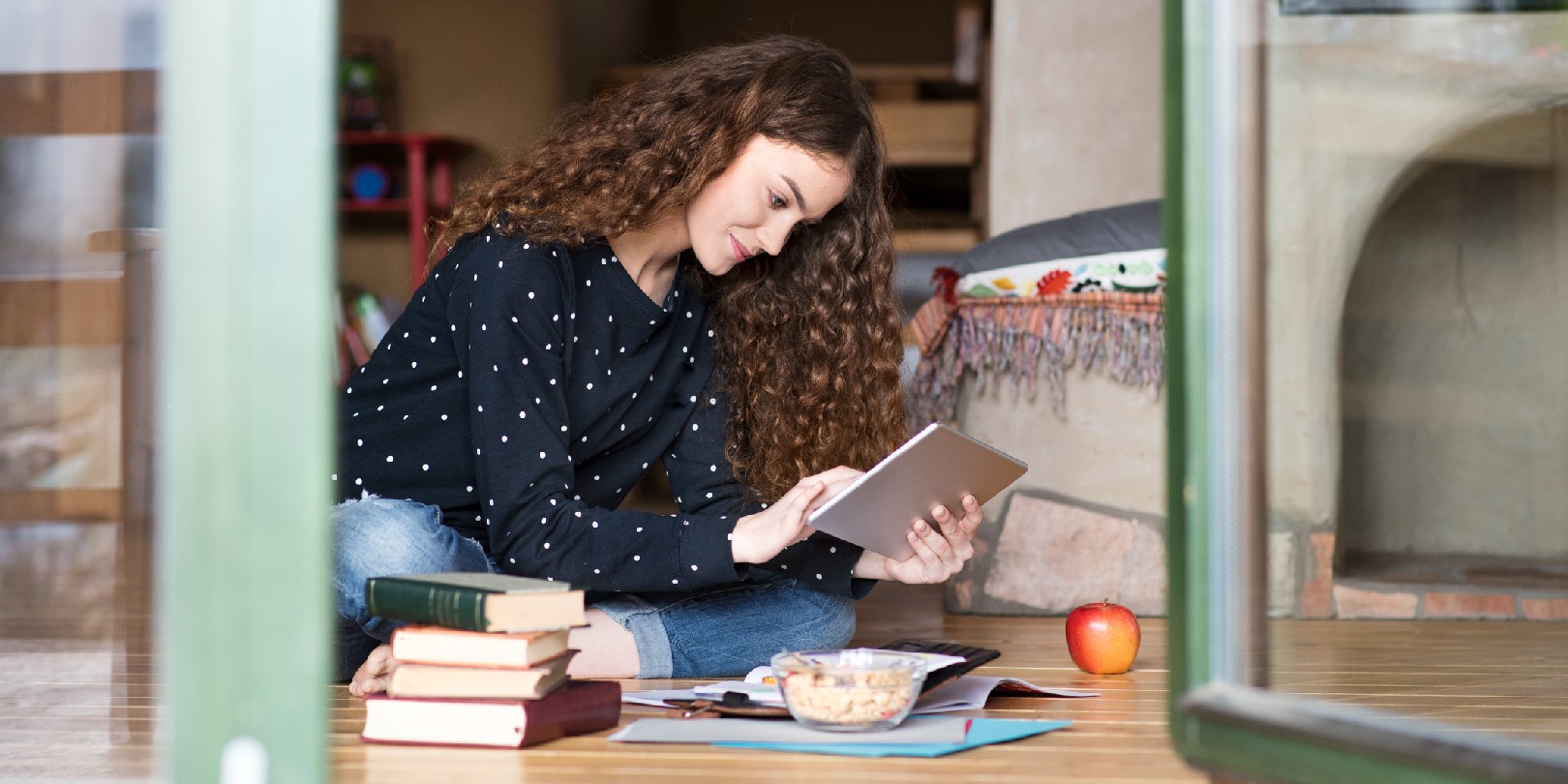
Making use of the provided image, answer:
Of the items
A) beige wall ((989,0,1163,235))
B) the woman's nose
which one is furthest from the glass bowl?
beige wall ((989,0,1163,235))

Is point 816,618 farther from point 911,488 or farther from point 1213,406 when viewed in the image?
point 1213,406

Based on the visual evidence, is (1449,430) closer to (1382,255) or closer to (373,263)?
(1382,255)

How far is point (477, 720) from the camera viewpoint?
1471mm

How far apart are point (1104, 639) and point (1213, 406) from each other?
83 centimetres

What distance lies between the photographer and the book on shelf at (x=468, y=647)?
1.44 m

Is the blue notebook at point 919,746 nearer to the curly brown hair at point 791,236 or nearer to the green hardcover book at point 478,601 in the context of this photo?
the green hardcover book at point 478,601

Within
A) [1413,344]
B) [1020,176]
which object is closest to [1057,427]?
[1020,176]

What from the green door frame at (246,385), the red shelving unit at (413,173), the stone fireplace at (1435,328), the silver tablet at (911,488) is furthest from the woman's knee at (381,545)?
the red shelving unit at (413,173)

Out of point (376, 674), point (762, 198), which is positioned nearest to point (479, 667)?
point (376, 674)

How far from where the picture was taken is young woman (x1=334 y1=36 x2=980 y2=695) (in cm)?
173

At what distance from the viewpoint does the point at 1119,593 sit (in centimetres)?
251

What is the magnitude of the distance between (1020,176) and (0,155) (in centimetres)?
194

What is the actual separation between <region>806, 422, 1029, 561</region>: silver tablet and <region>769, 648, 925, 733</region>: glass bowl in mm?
200

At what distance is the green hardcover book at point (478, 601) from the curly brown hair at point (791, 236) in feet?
1.63
